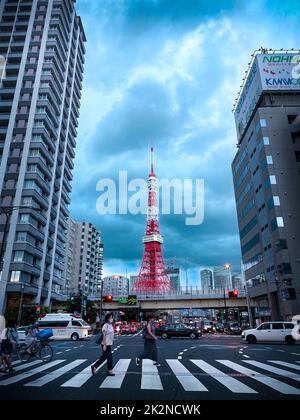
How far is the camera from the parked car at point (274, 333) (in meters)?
21.0

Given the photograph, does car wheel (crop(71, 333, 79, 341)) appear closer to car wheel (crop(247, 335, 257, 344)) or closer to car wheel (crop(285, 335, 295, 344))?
car wheel (crop(247, 335, 257, 344))

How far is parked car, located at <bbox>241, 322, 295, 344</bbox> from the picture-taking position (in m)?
21.0

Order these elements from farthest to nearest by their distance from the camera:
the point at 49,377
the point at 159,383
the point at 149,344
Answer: the point at 149,344, the point at 49,377, the point at 159,383

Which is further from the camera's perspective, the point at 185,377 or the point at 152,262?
the point at 152,262

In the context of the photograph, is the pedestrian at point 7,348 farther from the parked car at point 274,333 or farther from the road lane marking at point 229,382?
the parked car at point 274,333

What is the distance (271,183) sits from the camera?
44.1 metres

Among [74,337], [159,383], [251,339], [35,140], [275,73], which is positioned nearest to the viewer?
[159,383]

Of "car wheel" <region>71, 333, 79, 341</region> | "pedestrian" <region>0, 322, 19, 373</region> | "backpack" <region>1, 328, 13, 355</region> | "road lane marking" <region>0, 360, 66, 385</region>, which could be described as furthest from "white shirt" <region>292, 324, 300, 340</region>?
"car wheel" <region>71, 333, 79, 341</region>

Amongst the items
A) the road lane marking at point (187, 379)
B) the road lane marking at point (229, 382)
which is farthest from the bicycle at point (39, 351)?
the road lane marking at point (229, 382)

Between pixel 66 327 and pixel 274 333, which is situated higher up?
pixel 66 327

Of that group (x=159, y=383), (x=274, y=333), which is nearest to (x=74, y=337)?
(x=274, y=333)

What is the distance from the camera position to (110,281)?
589ft

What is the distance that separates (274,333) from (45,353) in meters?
16.4

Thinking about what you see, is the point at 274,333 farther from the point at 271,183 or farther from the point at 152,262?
the point at 152,262
